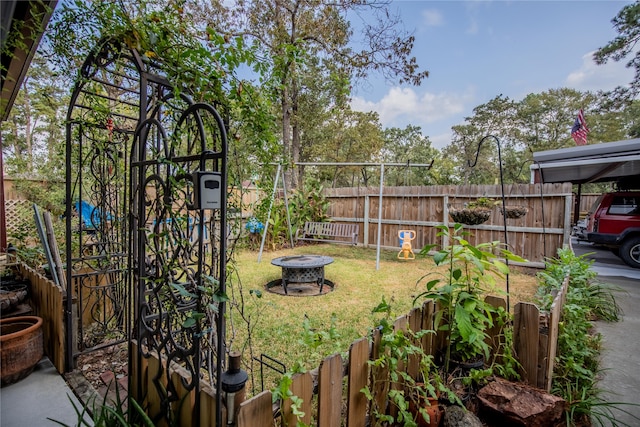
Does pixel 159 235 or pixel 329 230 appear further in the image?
pixel 329 230

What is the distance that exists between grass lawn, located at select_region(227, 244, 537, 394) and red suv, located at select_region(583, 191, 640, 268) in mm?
2164

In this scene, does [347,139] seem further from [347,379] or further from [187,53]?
[347,379]

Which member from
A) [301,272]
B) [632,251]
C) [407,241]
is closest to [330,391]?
[301,272]

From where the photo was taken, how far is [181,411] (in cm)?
115

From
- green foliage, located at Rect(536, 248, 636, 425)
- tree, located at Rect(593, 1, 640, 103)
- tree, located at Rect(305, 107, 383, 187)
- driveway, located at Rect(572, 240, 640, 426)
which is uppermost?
tree, located at Rect(593, 1, 640, 103)

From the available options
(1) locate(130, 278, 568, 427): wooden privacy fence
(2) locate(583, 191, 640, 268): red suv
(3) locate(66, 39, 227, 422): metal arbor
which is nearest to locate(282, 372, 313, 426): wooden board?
(1) locate(130, 278, 568, 427): wooden privacy fence

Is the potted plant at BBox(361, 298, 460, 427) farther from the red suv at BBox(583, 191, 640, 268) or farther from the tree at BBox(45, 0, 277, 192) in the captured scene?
the red suv at BBox(583, 191, 640, 268)

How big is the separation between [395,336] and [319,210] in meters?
6.64

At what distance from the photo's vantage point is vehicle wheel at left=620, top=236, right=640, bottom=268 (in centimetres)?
565

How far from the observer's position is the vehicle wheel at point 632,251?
565 cm

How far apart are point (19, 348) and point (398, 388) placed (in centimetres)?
240

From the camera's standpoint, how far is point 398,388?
1.52 metres

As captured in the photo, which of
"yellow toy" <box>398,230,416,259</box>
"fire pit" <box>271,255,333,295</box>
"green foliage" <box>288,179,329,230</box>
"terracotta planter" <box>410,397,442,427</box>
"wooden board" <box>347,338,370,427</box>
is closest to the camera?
"wooden board" <box>347,338,370,427</box>

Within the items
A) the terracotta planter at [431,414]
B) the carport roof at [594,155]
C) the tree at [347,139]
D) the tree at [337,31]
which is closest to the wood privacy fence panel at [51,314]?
the terracotta planter at [431,414]
